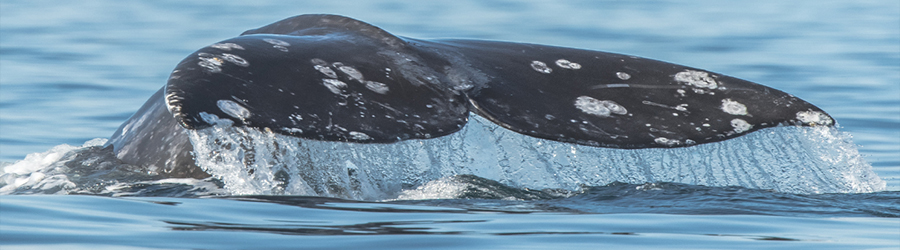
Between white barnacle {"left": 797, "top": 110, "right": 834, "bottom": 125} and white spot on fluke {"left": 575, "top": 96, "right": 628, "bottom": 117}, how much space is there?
75cm

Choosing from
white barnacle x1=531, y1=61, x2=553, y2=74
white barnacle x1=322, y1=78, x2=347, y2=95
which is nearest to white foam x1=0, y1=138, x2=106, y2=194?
white barnacle x1=322, y1=78, x2=347, y2=95

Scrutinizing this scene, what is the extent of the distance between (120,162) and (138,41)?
15.7 m

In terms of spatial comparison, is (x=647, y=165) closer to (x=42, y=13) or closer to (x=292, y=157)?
(x=292, y=157)

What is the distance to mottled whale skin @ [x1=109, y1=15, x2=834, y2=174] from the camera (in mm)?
3939

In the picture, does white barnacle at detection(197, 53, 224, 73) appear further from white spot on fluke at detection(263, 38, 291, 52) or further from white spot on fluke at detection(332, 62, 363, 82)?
white spot on fluke at detection(332, 62, 363, 82)

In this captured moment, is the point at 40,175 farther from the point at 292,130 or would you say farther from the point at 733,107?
the point at 733,107

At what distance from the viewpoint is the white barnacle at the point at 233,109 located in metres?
3.72

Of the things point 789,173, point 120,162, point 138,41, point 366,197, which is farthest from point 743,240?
point 138,41

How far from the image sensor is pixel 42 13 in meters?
25.6

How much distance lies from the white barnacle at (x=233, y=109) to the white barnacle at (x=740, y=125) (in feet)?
6.82

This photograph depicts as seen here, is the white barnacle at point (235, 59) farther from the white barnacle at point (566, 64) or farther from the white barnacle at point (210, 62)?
the white barnacle at point (566, 64)

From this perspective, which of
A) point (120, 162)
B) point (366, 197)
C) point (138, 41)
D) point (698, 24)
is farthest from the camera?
point (698, 24)

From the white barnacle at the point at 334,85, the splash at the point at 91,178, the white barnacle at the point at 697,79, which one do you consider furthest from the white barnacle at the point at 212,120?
the white barnacle at the point at 697,79

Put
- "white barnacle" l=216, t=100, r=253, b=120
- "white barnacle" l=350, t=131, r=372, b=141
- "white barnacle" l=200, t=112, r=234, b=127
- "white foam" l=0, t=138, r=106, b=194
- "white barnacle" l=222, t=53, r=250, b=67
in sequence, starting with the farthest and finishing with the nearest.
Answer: "white foam" l=0, t=138, r=106, b=194 → "white barnacle" l=222, t=53, r=250, b=67 → "white barnacle" l=350, t=131, r=372, b=141 → "white barnacle" l=216, t=100, r=253, b=120 → "white barnacle" l=200, t=112, r=234, b=127
